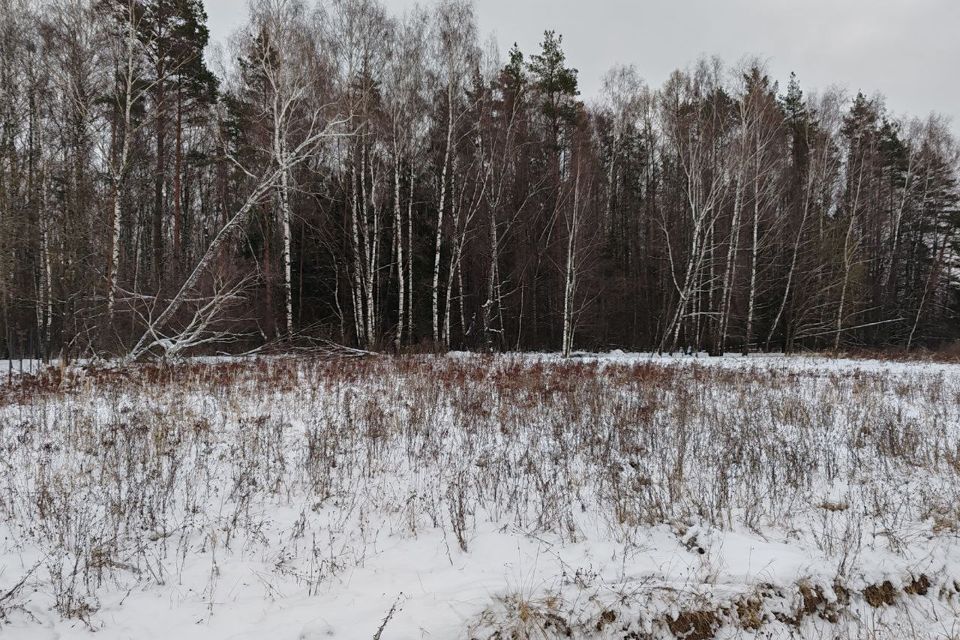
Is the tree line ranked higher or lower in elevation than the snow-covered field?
higher

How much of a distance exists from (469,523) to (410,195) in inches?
627

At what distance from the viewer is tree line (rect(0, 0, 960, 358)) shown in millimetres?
13367

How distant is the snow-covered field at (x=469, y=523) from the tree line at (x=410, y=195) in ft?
20.9

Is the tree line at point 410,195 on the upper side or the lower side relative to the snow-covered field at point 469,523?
upper

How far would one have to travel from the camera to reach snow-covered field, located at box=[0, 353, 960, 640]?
284cm

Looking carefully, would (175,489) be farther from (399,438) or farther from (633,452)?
(633,452)

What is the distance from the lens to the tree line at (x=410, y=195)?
1337 centimetres

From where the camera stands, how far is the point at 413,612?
2824 millimetres

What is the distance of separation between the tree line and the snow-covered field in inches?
251

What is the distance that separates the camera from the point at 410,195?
59.6ft

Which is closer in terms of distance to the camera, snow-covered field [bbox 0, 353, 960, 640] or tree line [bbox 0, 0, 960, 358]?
snow-covered field [bbox 0, 353, 960, 640]

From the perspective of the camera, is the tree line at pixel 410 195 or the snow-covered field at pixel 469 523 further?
the tree line at pixel 410 195

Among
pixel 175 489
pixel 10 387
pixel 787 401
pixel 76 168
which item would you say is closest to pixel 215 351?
pixel 76 168

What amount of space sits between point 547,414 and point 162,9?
18894mm
